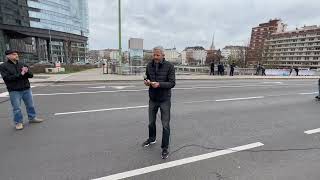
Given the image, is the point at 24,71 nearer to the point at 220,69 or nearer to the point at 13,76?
the point at 13,76

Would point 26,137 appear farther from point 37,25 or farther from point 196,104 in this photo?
point 37,25

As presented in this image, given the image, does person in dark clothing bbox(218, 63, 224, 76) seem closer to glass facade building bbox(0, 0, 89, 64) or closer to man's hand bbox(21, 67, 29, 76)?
man's hand bbox(21, 67, 29, 76)

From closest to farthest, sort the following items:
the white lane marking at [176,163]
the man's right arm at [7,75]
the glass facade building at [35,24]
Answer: the white lane marking at [176,163]
the man's right arm at [7,75]
the glass facade building at [35,24]

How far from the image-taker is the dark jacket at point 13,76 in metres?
5.16

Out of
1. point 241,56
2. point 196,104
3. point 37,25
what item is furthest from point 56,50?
point 196,104

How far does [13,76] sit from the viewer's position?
205 inches

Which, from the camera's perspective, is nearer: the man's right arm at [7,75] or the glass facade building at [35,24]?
the man's right arm at [7,75]

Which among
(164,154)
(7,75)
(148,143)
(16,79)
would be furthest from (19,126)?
(164,154)

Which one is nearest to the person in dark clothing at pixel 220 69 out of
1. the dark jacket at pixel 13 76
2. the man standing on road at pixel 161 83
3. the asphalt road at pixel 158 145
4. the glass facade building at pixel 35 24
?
the asphalt road at pixel 158 145

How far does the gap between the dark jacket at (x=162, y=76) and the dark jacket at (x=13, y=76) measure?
128 inches

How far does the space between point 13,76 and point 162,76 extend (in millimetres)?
3544

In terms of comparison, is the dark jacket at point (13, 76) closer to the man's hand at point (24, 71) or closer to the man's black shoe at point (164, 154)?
the man's hand at point (24, 71)

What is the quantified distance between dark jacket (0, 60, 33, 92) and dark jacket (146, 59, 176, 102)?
10.7 feet

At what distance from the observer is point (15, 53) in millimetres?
5289
